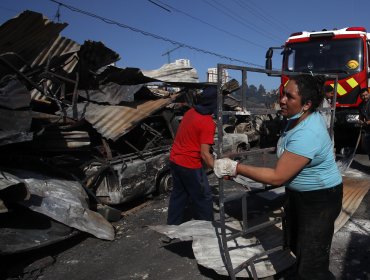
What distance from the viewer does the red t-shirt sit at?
3.76m

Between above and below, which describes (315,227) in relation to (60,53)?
below

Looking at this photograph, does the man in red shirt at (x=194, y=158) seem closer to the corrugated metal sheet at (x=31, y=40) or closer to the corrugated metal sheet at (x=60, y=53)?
the corrugated metal sheet at (x=31, y=40)

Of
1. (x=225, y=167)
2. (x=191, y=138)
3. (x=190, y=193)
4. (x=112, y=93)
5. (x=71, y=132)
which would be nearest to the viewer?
(x=225, y=167)

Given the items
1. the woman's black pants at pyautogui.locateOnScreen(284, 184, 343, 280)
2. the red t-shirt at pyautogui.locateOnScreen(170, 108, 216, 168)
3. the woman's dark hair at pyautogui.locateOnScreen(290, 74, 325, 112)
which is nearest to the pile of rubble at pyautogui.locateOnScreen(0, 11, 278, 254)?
the red t-shirt at pyautogui.locateOnScreen(170, 108, 216, 168)

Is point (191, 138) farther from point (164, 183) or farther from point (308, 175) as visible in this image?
point (164, 183)

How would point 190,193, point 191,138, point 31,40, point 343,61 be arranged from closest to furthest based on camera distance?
1. point 191,138
2. point 190,193
3. point 31,40
4. point 343,61

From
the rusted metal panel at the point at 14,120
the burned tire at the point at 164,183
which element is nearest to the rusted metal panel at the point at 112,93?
the burned tire at the point at 164,183

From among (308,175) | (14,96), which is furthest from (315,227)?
(14,96)

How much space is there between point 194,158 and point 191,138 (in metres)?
0.24

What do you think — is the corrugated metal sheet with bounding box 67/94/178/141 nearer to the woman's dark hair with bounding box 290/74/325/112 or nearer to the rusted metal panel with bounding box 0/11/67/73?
the rusted metal panel with bounding box 0/11/67/73

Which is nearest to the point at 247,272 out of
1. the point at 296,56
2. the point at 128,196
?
the point at 128,196

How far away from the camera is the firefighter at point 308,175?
2135mm

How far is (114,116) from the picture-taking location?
5.43m

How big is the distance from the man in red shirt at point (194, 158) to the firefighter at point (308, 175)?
1404 millimetres
